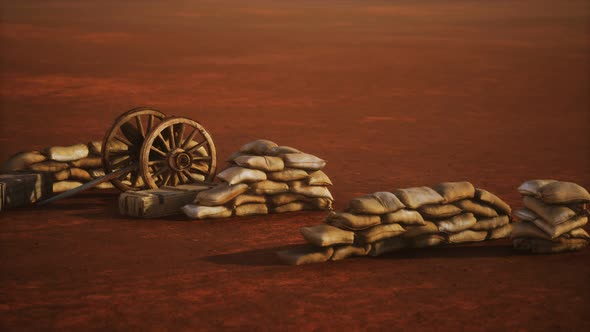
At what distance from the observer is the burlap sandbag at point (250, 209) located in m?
A: 8.80

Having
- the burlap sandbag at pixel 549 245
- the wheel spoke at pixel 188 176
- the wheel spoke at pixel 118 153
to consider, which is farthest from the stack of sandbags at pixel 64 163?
the burlap sandbag at pixel 549 245

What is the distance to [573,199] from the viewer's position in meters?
7.59

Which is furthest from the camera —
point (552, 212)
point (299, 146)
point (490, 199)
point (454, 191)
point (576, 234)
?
point (299, 146)

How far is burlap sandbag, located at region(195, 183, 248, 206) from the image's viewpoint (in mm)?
8602

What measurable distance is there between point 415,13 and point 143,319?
42.1 metres

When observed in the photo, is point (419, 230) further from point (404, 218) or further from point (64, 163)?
point (64, 163)

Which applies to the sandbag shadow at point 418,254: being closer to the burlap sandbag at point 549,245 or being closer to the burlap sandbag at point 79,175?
the burlap sandbag at point 549,245

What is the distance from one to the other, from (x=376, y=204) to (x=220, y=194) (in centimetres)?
179

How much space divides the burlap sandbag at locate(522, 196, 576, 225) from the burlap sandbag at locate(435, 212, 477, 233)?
1.82 ft

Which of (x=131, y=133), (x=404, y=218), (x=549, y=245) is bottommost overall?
(x=549, y=245)

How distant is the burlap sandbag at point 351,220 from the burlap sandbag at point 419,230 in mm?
352

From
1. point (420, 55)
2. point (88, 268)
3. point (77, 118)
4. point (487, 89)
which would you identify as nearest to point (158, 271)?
point (88, 268)

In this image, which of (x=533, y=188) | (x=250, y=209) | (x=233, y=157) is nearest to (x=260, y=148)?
(x=233, y=157)

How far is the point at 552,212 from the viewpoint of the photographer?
7.56 m
